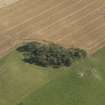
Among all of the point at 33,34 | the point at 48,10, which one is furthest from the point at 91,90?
the point at 48,10

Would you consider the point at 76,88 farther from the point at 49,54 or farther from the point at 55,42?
the point at 55,42

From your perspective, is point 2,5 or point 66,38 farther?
point 2,5

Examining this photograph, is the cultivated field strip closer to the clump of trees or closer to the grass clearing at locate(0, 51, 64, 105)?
the clump of trees

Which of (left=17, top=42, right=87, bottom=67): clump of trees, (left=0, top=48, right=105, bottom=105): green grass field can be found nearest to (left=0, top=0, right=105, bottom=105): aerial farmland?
(left=0, top=48, right=105, bottom=105): green grass field

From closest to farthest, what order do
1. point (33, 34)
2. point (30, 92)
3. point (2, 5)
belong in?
point (30, 92) → point (33, 34) → point (2, 5)

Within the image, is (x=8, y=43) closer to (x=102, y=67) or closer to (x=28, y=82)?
(x=28, y=82)

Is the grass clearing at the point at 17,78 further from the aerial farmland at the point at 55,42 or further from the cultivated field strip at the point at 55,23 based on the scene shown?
the cultivated field strip at the point at 55,23

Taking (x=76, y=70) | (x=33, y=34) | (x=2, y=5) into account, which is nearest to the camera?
(x=76, y=70)
